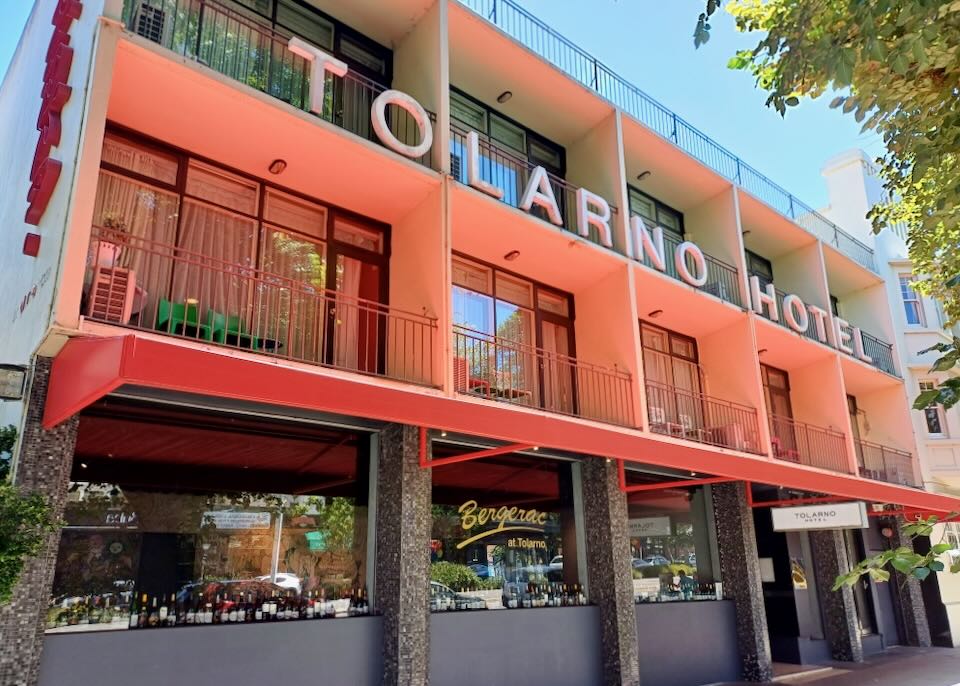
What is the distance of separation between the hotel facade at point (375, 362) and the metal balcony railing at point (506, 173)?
7cm

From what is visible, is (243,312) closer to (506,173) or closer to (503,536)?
(503,536)

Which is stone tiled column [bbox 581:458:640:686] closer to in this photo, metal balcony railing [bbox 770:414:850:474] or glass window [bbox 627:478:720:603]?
glass window [bbox 627:478:720:603]

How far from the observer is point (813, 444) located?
16453 mm

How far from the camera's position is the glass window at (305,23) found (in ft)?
33.6

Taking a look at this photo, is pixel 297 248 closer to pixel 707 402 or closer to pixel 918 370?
pixel 707 402

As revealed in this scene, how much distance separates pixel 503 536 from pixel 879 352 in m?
13.4

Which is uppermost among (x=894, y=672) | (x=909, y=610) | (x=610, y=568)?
(x=610, y=568)

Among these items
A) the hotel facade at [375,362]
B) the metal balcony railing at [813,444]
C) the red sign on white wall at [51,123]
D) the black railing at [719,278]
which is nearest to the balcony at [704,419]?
the hotel facade at [375,362]

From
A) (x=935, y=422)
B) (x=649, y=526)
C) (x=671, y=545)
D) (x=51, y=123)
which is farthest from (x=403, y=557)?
(x=935, y=422)

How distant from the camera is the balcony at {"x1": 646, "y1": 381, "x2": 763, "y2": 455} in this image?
522 inches

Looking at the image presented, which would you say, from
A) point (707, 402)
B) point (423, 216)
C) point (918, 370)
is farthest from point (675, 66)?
point (918, 370)

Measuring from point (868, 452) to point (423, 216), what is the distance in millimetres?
14840

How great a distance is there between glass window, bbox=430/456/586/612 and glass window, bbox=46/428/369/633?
1344 millimetres

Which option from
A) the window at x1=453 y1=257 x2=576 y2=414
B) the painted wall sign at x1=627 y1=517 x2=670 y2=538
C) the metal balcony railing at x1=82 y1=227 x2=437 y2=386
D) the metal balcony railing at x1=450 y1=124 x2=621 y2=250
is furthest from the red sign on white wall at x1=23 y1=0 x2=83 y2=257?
the painted wall sign at x1=627 y1=517 x2=670 y2=538
